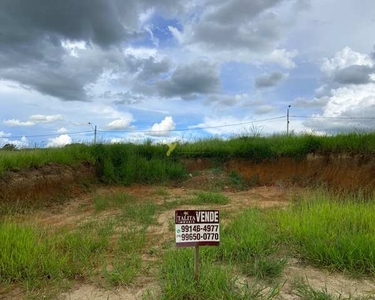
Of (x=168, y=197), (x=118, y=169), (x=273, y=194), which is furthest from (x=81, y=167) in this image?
(x=273, y=194)

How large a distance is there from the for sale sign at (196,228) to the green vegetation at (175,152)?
766 cm

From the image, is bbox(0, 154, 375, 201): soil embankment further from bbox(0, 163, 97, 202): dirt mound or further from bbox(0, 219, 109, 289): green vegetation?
bbox(0, 219, 109, 289): green vegetation

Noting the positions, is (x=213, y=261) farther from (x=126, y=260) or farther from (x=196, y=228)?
(x=126, y=260)

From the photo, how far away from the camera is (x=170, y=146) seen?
1331 centimetres

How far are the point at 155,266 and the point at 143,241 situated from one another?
0.93 metres

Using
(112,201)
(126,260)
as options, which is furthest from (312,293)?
(112,201)

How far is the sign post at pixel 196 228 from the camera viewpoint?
302 cm

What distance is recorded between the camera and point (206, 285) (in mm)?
2996

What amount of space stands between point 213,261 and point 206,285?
0.77 meters

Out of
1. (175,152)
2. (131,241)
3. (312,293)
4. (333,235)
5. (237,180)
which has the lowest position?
(312,293)

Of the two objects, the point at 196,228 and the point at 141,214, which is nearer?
the point at 196,228

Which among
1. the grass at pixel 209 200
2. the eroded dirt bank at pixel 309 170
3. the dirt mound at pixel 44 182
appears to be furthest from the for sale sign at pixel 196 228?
the eroded dirt bank at pixel 309 170

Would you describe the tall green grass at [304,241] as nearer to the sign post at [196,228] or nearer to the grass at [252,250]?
the grass at [252,250]

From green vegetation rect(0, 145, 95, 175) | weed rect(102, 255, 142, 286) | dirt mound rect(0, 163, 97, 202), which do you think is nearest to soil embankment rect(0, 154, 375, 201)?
dirt mound rect(0, 163, 97, 202)
